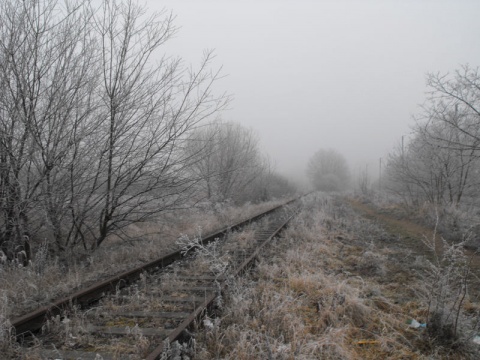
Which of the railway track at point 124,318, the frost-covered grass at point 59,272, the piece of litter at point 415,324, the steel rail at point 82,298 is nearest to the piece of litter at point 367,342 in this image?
the piece of litter at point 415,324

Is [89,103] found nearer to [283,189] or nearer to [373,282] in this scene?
[373,282]

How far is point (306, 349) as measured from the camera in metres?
3.04

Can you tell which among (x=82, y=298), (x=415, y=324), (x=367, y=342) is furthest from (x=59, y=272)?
(x=415, y=324)

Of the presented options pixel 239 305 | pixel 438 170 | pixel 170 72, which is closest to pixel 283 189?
pixel 438 170

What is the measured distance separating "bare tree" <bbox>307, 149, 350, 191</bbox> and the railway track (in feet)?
237

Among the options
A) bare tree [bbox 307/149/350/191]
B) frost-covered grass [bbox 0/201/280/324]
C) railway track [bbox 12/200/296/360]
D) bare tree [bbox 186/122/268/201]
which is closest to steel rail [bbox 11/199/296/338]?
railway track [bbox 12/200/296/360]

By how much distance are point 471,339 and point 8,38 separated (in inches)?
311

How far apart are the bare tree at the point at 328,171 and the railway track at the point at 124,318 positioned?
72117 millimetres

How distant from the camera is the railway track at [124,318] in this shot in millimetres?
2916

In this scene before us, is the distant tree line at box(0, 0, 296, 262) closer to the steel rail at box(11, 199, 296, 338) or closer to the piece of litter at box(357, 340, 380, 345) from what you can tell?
the steel rail at box(11, 199, 296, 338)

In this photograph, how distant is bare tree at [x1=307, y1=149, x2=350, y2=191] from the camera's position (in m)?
74.5

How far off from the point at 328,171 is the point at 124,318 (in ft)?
260

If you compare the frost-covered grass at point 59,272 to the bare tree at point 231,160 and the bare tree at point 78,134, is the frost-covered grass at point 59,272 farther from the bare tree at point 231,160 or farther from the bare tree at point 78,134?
the bare tree at point 231,160

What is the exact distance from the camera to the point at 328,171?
79375 millimetres
